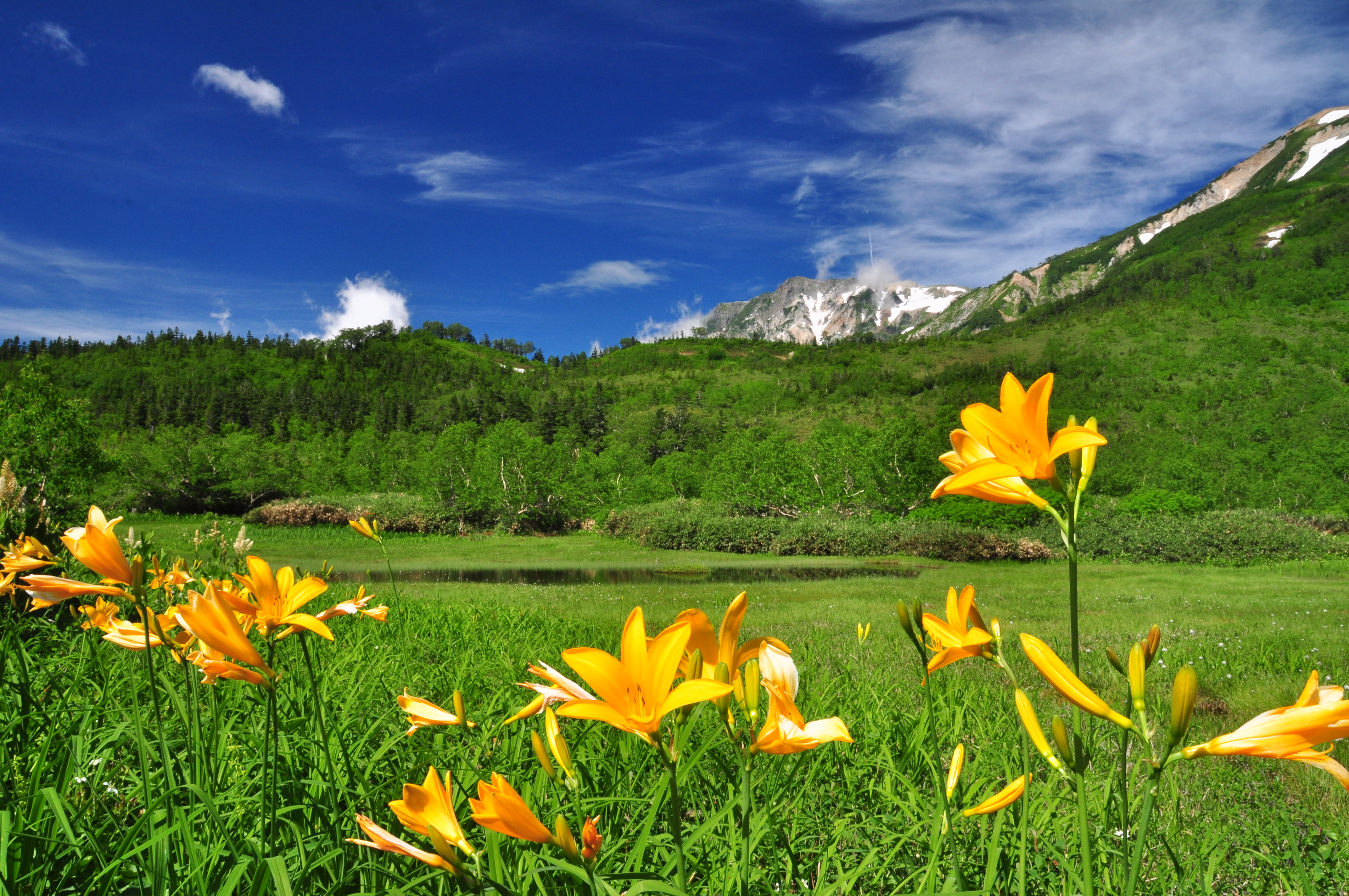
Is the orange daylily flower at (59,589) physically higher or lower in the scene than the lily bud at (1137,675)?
higher

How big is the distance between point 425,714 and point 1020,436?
100 cm

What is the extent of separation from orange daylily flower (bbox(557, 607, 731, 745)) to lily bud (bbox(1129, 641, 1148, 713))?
482mm

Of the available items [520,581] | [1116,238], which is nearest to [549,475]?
[520,581]

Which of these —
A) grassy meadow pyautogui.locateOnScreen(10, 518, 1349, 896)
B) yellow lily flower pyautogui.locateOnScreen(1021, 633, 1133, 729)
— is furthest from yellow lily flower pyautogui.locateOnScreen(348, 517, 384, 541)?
yellow lily flower pyautogui.locateOnScreen(1021, 633, 1133, 729)

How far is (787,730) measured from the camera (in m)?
0.81

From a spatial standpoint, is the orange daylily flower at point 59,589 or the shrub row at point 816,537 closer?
the orange daylily flower at point 59,589

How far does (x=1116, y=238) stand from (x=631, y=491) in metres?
142

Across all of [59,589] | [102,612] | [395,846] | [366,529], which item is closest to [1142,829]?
[395,846]

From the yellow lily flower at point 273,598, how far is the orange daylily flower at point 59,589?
20cm

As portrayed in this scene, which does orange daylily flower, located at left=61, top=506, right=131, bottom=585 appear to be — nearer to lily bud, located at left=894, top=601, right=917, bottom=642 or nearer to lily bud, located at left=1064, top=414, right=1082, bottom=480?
lily bud, located at left=894, top=601, right=917, bottom=642

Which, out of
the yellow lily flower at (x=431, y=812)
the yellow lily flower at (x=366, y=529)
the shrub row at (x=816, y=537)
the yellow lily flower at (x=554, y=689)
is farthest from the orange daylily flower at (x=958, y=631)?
the shrub row at (x=816, y=537)

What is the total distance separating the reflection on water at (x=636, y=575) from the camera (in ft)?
49.0

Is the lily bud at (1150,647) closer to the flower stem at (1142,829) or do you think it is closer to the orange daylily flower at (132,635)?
the flower stem at (1142,829)

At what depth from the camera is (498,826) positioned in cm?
67
